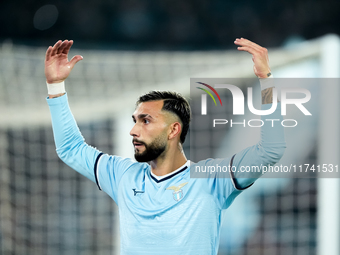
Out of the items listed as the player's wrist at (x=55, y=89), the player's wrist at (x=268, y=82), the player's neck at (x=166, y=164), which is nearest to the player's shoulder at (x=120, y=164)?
the player's neck at (x=166, y=164)

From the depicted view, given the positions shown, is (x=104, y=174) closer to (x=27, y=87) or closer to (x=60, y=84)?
(x=60, y=84)

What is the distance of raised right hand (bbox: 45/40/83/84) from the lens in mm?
2046

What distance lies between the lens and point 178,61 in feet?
13.9

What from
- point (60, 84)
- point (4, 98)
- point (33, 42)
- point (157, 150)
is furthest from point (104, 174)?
point (33, 42)

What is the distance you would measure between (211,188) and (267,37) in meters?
12.1

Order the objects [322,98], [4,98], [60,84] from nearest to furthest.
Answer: [60,84]
[322,98]
[4,98]

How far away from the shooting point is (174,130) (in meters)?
2.03

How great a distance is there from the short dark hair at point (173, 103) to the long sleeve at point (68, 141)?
0.39 metres

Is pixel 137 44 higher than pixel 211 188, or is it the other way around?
pixel 137 44

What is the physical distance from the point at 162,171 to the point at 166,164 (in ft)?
0.14

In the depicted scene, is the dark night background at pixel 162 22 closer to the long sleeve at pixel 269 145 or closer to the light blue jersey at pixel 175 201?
the light blue jersey at pixel 175 201

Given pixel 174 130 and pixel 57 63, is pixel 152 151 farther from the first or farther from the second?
pixel 57 63

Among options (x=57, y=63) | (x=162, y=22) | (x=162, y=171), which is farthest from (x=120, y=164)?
(x=162, y=22)

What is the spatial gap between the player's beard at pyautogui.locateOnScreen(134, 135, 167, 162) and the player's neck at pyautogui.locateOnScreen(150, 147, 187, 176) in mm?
55
